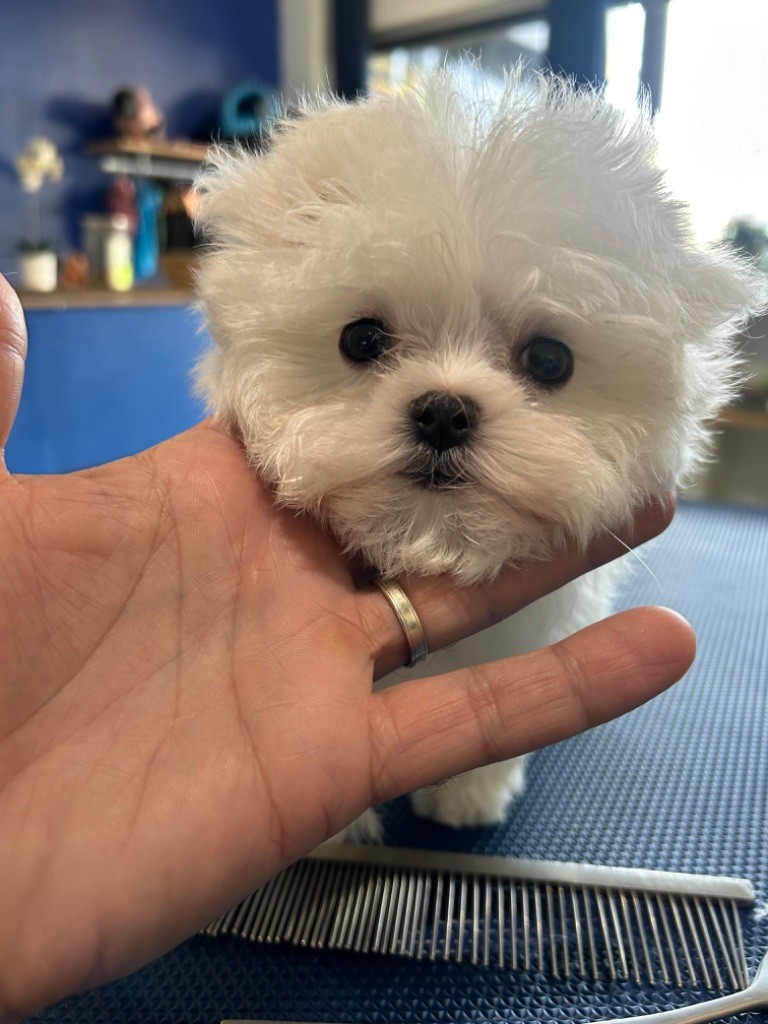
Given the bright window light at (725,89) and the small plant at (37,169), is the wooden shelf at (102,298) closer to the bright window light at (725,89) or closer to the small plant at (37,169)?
the small plant at (37,169)

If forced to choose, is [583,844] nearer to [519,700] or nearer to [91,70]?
[519,700]

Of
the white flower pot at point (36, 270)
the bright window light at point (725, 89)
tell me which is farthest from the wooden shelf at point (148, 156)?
the bright window light at point (725, 89)

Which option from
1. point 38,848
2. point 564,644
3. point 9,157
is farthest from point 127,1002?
point 9,157

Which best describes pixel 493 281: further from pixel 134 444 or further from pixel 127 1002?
pixel 134 444

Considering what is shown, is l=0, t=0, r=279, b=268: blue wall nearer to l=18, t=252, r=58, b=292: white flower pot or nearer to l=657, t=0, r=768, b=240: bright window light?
l=18, t=252, r=58, b=292: white flower pot

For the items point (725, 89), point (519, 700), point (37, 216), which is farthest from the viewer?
point (37, 216)

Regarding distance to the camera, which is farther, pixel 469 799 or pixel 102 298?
pixel 102 298

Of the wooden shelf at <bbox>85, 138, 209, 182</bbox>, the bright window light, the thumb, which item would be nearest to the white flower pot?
the wooden shelf at <bbox>85, 138, 209, 182</bbox>

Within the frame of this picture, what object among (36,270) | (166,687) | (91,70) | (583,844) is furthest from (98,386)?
(583,844)
